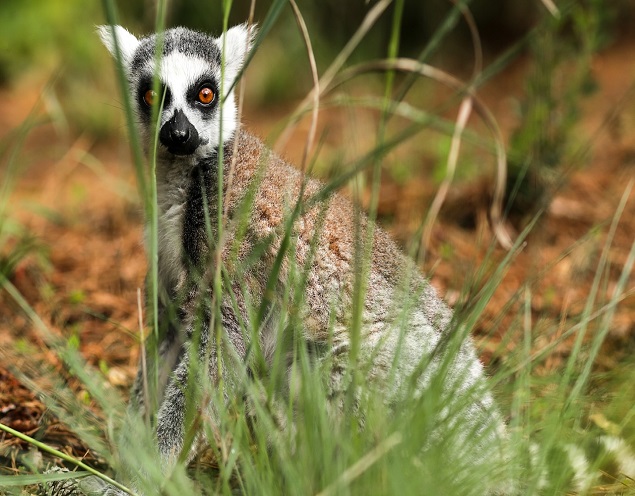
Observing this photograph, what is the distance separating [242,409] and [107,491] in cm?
76

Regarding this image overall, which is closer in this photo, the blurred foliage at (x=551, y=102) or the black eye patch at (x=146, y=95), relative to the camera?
the black eye patch at (x=146, y=95)

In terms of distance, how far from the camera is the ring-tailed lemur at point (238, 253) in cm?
259

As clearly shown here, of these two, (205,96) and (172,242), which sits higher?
(205,96)

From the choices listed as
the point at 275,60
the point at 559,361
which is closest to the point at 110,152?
the point at 275,60

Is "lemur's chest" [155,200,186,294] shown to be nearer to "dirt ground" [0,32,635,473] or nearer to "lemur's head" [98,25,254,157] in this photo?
"lemur's head" [98,25,254,157]

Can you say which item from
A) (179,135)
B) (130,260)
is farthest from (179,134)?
(130,260)

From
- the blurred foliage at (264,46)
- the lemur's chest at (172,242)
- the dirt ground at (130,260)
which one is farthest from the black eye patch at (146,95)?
the blurred foliage at (264,46)

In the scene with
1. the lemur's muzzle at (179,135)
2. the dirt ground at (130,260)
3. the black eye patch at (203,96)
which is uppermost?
the black eye patch at (203,96)

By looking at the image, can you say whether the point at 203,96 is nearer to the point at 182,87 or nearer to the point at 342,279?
the point at 182,87

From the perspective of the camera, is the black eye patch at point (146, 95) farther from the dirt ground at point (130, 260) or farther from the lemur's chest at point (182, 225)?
the dirt ground at point (130, 260)

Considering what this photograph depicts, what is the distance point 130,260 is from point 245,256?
92.5 inches

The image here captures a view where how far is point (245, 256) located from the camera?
2785mm

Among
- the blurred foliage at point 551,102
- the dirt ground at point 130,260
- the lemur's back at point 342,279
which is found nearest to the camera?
the lemur's back at point 342,279

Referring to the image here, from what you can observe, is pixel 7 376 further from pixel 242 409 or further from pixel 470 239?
pixel 470 239
